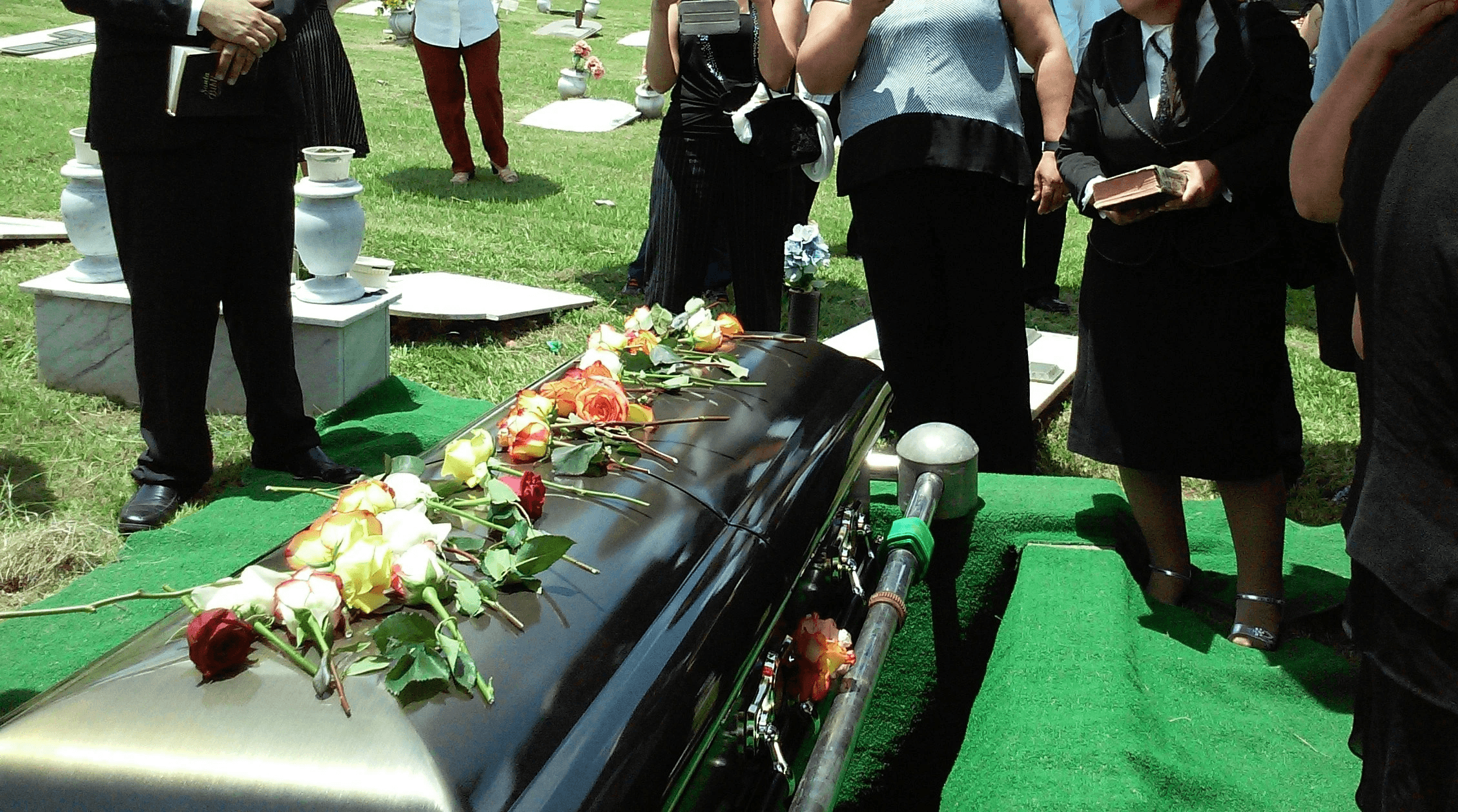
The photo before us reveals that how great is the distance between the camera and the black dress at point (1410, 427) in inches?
47.2

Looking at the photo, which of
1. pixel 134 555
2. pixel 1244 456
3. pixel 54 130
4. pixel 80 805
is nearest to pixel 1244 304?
pixel 1244 456

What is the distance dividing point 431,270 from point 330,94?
4.25ft

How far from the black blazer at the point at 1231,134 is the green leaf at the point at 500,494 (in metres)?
1.38

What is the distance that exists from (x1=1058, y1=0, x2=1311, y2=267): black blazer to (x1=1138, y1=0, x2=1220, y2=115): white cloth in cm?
1

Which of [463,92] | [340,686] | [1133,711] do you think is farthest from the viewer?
[463,92]

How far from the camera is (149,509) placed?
3.13 meters

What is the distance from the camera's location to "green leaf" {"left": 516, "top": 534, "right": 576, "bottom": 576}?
3.98 feet

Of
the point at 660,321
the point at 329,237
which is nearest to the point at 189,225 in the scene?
the point at 329,237

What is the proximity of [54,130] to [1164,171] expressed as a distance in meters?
9.06

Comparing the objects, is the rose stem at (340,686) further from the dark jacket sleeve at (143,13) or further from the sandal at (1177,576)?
the dark jacket sleeve at (143,13)

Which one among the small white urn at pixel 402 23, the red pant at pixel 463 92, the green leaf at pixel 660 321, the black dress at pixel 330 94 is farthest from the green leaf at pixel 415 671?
the small white urn at pixel 402 23

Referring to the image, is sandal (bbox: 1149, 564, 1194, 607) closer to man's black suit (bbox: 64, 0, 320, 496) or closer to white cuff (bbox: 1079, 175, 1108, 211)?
white cuff (bbox: 1079, 175, 1108, 211)

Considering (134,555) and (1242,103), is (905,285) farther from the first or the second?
(134,555)

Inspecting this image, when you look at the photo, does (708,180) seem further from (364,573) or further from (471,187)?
(471,187)
